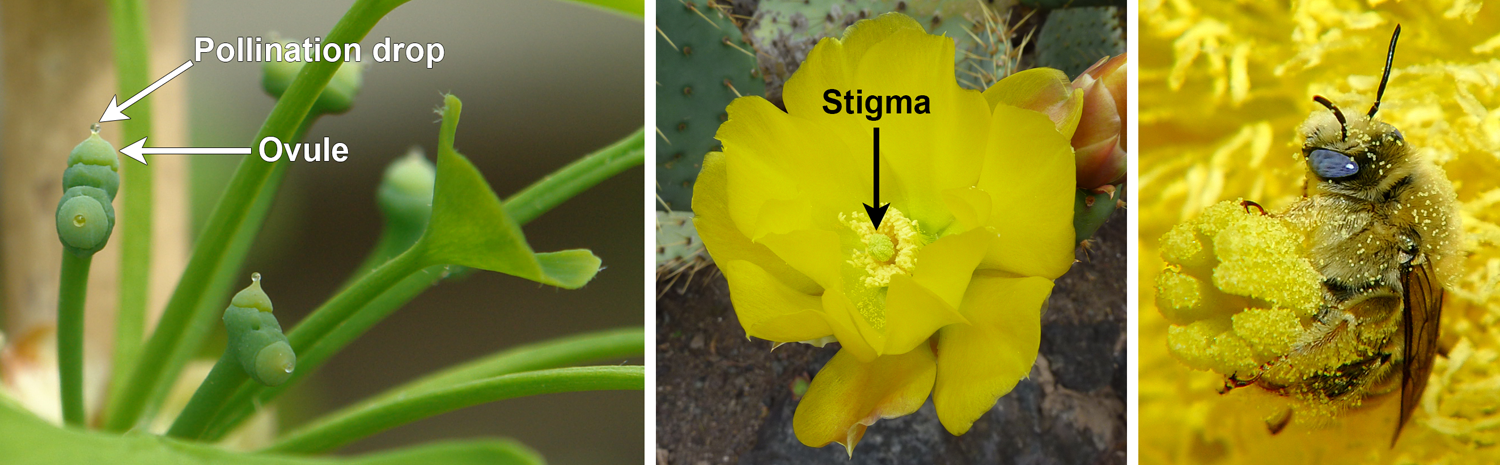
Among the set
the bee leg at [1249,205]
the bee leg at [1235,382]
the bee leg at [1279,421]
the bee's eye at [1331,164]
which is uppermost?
the bee's eye at [1331,164]

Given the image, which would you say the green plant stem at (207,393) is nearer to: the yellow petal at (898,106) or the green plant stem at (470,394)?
the green plant stem at (470,394)

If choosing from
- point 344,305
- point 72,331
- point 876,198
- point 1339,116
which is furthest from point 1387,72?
point 72,331

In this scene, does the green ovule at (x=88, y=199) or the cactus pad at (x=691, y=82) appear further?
the cactus pad at (x=691, y=82)

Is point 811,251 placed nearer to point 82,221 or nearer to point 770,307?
point 770,307

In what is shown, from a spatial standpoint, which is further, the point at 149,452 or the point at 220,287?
the point at 220,287

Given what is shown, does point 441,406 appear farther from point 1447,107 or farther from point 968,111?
point 1447,107

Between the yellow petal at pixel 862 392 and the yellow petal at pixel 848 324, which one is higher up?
the yellow petal at pixel 848 324

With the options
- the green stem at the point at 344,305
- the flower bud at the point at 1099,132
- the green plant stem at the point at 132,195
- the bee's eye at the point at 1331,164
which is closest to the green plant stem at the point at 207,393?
the green stem at the point at 344,305

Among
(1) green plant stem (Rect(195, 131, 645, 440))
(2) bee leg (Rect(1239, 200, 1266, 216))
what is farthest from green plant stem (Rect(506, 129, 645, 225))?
(2) bee leg (Rect(1239, 200, 1266, 216))
